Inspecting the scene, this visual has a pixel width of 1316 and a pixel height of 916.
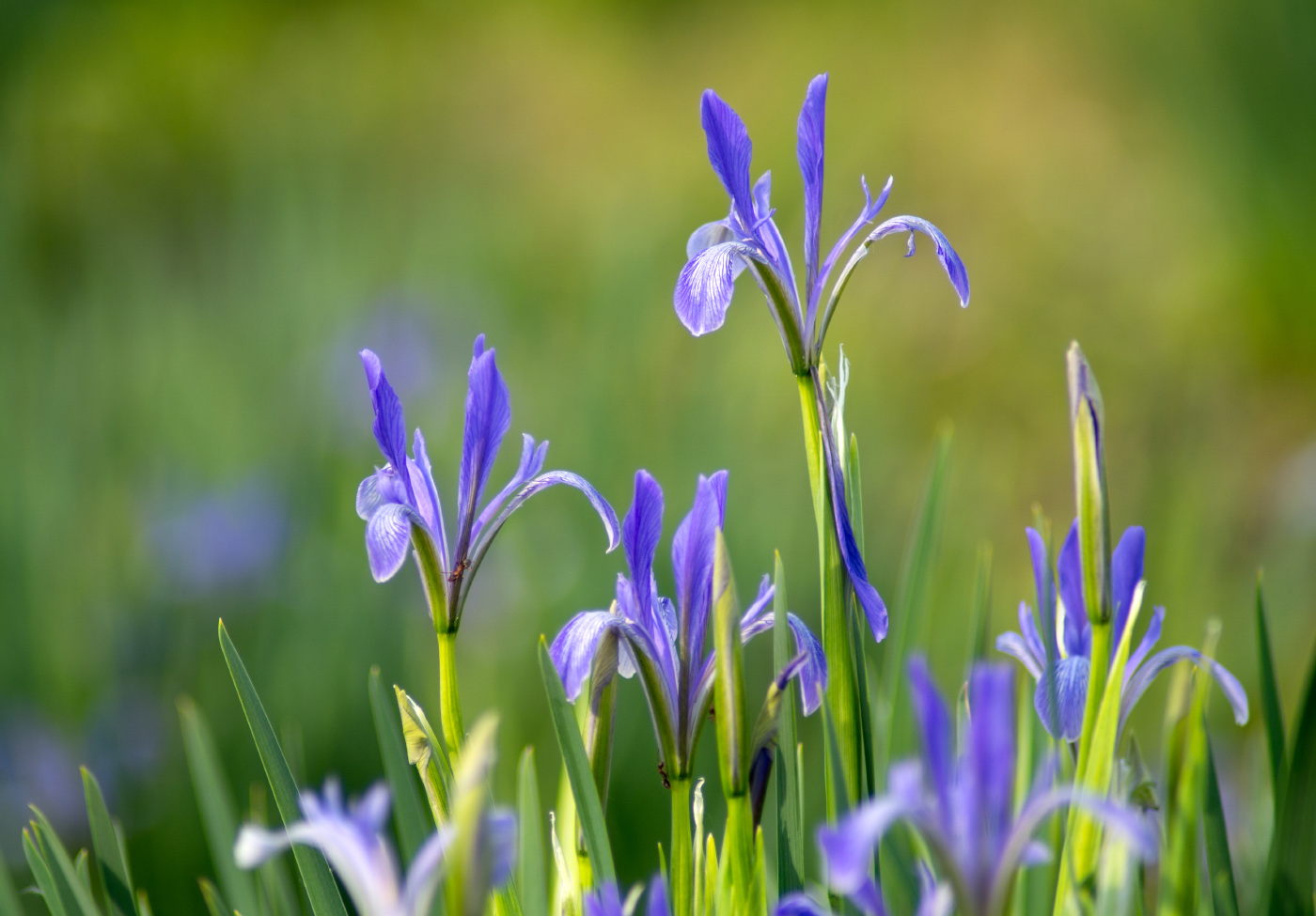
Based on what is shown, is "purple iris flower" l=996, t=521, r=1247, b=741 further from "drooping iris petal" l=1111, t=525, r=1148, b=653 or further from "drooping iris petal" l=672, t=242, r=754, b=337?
"drooping iris petal" l=672, t=242, r=754, b=337

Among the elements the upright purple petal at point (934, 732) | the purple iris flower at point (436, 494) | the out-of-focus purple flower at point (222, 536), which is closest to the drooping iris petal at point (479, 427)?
the purple iris flower at point (436, 494)

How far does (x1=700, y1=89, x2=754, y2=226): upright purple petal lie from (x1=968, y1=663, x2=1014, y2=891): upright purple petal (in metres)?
0.24

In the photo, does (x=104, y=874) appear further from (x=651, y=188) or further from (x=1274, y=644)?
(x=651, y=188)

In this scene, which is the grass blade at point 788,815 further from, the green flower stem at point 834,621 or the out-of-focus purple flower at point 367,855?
the out-of-focus purple flower at point 367,855

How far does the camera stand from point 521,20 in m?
6.86

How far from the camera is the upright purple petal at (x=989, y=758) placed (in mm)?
259

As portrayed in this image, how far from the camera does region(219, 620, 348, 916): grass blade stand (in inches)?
16.4

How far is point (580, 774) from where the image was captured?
1.31 ft

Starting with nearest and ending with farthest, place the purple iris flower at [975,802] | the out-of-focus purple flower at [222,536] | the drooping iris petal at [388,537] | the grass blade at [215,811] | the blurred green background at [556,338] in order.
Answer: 1. the purple iris flower at [975,802]
2. the drooping iris petal at [388,537]
3. the grass blade at [215,811]
4. the blurred green background at [556,338]
5. the out-of-focus purple flower at [222,536]

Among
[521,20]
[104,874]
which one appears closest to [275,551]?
[104,874]

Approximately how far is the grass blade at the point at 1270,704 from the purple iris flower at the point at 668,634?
19 cm

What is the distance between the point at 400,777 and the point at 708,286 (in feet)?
0.82

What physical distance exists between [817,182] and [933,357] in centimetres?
375

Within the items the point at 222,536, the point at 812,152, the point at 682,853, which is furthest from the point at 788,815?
the point at 222,536
